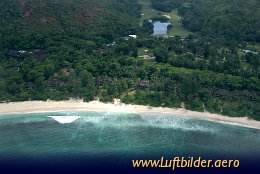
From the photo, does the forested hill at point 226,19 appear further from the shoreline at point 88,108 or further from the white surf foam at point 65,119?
the white surf foam at point 65,119

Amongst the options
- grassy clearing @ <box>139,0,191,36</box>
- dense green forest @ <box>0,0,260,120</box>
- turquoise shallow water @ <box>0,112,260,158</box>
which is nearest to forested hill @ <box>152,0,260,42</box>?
dense green forest @ <box>0,0,260,120</box>

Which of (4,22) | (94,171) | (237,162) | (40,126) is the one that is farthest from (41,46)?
(237,162)

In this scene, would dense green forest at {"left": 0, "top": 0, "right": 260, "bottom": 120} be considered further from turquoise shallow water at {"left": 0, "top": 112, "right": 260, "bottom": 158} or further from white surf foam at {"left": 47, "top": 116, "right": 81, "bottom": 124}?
white surf foam at {"left": 47, "top": 116, "right": 81, "bottom": 124}

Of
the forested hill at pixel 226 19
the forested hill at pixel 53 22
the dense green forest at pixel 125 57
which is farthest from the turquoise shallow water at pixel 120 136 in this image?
the forested hill at pixel 226 19

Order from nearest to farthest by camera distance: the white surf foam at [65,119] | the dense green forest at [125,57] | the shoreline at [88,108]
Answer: the white surf foam at [65,119], the shoreline at [88,108], the dense green forest at [125,57]

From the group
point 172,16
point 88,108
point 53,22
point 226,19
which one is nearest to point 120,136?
point 88,108

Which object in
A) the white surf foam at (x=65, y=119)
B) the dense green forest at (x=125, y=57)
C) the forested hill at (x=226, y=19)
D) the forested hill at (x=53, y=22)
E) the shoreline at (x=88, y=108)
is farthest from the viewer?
the forested hill at (x=226, y=19)

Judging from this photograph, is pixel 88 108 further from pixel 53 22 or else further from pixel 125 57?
pixel 53 22
